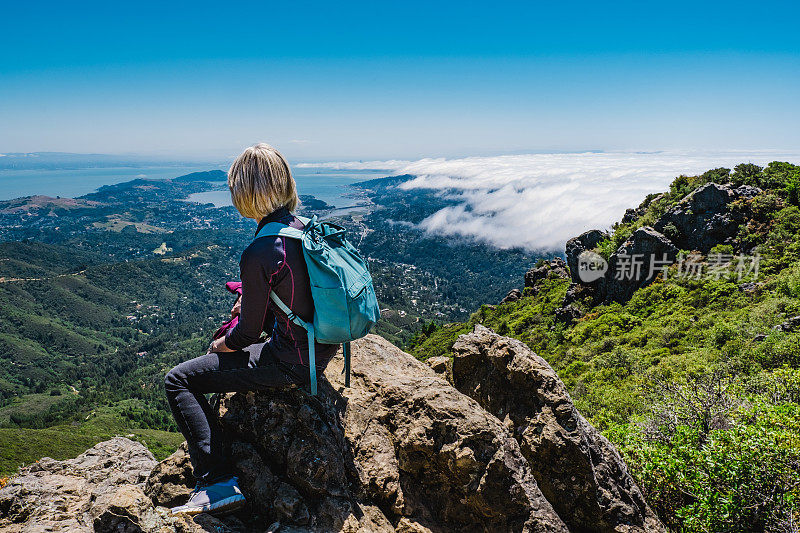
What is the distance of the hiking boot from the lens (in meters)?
3.72

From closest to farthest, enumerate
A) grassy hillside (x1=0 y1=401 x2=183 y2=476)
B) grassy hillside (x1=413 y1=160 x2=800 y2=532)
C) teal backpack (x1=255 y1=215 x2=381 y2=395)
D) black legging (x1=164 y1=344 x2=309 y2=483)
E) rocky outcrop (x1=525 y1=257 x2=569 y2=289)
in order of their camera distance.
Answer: teal backpack (x1=255 y1=215 x2=381 y2=395) → black legging (x1=164 y1=344 x2=309 y2=483) → grassy hillside (x1=413 y1=160 x2=800 y2=532) → rocky outcrop (x1=525 y1=257 x2=569 y2=289) → grassy hillside (x1=0 y1=401 x2=183 y2=476)

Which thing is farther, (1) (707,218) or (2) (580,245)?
(2) (580,245)

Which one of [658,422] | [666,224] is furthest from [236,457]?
[666,224]

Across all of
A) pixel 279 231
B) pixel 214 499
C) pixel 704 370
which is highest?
pixel 279 231

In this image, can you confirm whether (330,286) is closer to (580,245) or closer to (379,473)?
(379,473)

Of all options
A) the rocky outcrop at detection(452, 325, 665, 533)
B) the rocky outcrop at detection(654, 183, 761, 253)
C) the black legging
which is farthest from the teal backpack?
the rocky outcrop at detection(654, 183, 761, 253)

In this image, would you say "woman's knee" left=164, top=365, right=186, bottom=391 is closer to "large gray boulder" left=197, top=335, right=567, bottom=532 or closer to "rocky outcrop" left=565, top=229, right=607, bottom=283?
"large gray boulder" left=197, top=335, right=567, bottom=532

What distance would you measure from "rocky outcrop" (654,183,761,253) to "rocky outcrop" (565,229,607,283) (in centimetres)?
820

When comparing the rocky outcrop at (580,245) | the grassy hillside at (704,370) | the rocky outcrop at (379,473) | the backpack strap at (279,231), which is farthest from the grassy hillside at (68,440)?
the backpack strap at (279,231)

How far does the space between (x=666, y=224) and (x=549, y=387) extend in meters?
41.6

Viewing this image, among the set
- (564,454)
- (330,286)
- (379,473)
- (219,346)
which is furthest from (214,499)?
(564,454)

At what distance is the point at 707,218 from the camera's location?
35.7m

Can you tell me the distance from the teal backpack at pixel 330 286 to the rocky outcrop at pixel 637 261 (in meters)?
39.7

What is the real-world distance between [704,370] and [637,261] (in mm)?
23259
